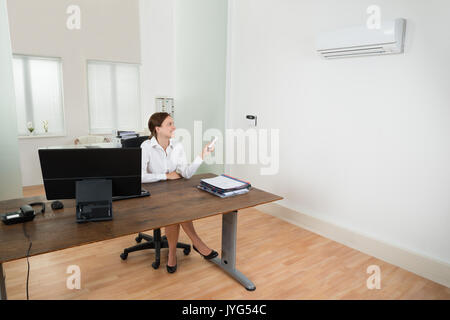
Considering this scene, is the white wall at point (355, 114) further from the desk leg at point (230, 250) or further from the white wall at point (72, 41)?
the white wall at point (72, 41)

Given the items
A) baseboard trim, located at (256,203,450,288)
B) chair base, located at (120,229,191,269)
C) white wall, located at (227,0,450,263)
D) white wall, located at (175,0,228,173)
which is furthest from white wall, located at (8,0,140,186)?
baseboard trim, located at (256,203,450,288)

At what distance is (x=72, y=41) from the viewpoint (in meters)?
5.80

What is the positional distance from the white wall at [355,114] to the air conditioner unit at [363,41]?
97 mm

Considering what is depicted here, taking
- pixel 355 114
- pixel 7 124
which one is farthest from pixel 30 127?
pixel 355 114

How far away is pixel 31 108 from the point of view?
5711 millimetres

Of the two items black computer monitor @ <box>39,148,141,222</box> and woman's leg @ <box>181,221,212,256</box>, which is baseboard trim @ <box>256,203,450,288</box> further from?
black computer monitor @ <box>39,148,141,222</box>

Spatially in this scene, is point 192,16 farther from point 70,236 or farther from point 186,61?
point 70,236

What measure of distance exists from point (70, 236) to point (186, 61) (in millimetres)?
3831

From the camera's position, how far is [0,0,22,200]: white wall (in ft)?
10.2

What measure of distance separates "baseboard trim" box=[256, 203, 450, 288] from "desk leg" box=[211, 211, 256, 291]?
1371 mm

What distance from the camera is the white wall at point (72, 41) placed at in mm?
5383

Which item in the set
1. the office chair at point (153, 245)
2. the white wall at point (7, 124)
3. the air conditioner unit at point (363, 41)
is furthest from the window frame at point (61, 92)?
the air conditioner unit at point (363, 41)

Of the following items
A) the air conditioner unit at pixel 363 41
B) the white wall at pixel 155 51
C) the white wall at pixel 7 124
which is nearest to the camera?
the air conditioner unit at pixel 363 41

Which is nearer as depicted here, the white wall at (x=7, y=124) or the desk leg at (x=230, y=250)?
the desk leg at (x=230, y=250)
